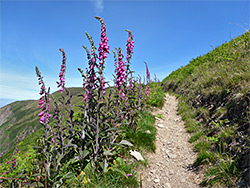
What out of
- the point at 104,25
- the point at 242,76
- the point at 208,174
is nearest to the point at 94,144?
the point at 208,174

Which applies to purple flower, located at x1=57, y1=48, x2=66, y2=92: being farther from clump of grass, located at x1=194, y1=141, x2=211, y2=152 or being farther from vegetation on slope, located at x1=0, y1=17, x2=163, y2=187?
clump of grass, located at x1=194, y1=141, x2=211, y2=152

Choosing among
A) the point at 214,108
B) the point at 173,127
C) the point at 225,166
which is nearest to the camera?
the point at 225,166

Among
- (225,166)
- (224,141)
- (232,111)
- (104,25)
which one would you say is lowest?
(225,166)

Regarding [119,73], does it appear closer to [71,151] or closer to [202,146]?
[71,151]

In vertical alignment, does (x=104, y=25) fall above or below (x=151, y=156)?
above

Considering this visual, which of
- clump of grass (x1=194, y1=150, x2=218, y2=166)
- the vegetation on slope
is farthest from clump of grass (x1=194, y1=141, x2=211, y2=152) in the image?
the vegetation on slope

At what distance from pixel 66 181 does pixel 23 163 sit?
1178 millimetres

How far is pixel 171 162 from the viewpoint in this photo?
15.7 ft

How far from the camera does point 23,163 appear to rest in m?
3.35

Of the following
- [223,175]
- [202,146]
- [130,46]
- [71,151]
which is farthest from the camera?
[130,46]

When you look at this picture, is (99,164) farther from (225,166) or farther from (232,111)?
(232,111)

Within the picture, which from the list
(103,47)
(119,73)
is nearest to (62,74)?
(103,47)

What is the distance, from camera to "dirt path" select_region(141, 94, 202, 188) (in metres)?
3.86

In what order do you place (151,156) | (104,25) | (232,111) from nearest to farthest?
(104,25) → (232,111) → (151,156)
